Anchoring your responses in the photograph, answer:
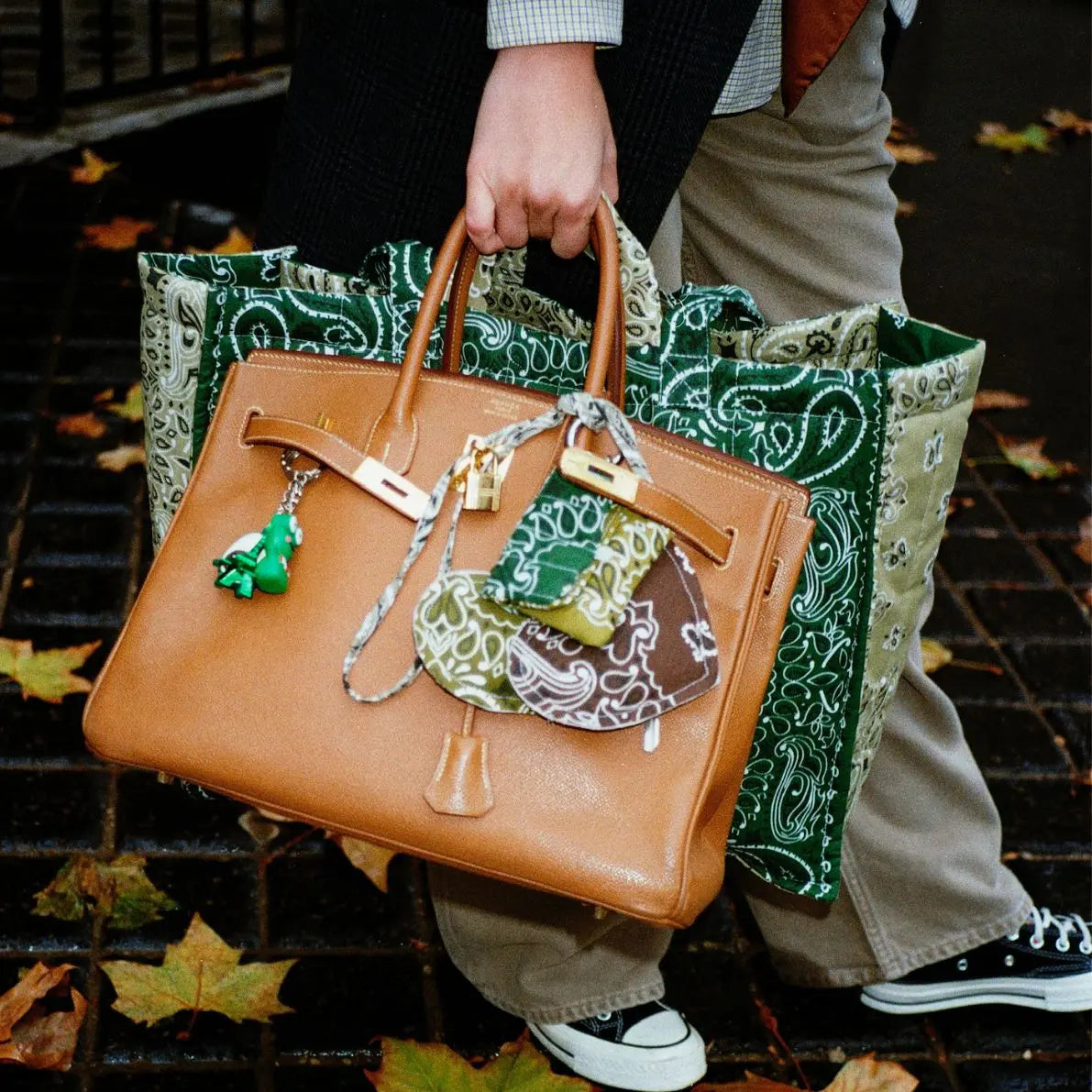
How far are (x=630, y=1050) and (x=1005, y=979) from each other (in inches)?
23.3

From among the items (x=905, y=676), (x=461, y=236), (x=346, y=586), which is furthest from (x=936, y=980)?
(x=461, y=236)

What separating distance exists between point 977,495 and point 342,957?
2181 millimetres

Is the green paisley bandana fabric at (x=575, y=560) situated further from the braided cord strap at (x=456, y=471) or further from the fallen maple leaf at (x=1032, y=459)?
the fallen maple leaf at (x=1032, y=459)

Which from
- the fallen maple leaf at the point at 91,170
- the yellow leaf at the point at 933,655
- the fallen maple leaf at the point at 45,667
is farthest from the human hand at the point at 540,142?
the fallen maple leaf at the point at 91,170

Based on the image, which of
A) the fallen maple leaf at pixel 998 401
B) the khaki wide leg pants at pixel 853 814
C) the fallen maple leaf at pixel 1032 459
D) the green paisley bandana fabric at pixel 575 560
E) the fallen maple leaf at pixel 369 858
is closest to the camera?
the green paisley bandana fabric at pixel 575 560

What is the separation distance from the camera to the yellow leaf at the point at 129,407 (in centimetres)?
347

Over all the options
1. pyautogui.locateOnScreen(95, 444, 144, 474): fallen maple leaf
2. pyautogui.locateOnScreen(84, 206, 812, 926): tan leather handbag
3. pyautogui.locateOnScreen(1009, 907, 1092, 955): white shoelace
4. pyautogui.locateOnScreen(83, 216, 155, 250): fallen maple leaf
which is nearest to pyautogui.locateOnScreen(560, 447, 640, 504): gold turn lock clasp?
pyautogui.locateOnScreen(84, 206, 812, 926): tan leather handbag

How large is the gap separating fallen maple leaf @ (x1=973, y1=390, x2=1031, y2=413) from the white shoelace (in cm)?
210

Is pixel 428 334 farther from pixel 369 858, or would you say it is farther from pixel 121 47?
pixel 121 47

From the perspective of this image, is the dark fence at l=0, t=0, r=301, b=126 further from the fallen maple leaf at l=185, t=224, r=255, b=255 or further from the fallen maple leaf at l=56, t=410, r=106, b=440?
the fallen maple leaf at l=56, t=410, r=106, b=440

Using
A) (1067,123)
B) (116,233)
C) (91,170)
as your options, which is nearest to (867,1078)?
(116,233)

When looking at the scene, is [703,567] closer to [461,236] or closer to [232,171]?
[461,236]

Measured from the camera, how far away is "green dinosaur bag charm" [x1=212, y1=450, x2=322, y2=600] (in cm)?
136

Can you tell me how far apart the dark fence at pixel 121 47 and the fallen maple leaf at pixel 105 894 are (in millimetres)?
3701
